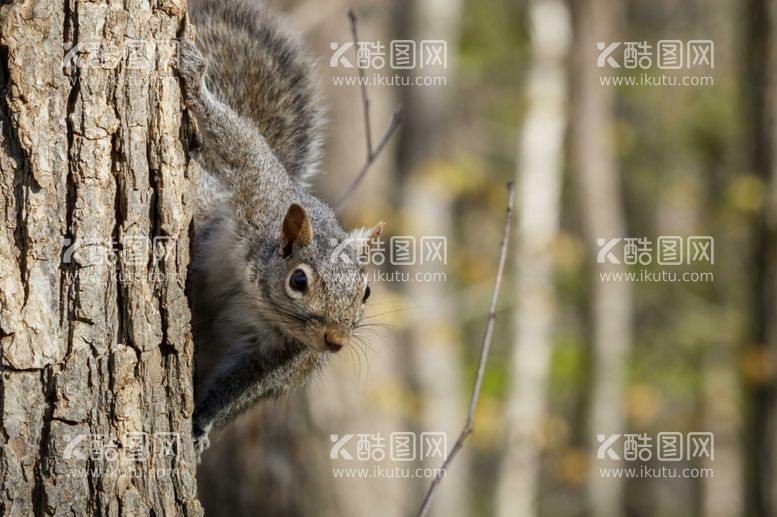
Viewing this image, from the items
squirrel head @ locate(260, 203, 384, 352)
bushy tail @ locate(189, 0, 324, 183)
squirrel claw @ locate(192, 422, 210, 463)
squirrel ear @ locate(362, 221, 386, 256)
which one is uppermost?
bushy tail @ locate(189, 0, 324, 183)

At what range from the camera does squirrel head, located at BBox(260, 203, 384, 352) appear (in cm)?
263

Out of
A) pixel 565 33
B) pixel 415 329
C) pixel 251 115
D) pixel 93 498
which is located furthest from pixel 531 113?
pixel 93 498

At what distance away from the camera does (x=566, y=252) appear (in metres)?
9.42

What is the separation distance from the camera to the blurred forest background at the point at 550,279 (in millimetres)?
5320

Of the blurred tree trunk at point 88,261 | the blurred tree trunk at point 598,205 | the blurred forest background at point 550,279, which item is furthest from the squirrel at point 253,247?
the blurred tree trunk at point 598,205

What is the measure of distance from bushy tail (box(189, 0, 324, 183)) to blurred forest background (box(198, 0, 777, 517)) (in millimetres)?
261

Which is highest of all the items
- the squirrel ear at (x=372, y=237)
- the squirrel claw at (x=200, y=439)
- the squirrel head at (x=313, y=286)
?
the squirrel ear at (x=372, y=237)

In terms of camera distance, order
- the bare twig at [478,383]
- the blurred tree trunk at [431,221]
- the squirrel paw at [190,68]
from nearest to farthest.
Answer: the bare twig at [478,383], the squirrel paw at [190,68], the blurred tree trunk at [431,221]

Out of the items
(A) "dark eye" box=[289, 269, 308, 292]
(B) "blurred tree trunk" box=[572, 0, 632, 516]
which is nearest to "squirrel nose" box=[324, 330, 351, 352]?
(A) "dark eye" box=[289, 269, 308, 292]

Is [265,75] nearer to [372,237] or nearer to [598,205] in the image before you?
[372,237]

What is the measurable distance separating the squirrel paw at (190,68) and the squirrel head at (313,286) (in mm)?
419

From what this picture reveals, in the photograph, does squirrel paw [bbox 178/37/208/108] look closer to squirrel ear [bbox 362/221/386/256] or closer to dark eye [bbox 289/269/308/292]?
dark eye [bbox 289/269/308/292]

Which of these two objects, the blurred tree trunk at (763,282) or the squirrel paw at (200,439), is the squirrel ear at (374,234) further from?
the blurred tree trunk at (763,282)

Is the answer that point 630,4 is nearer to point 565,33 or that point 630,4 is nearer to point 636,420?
point 565,33
